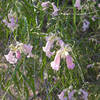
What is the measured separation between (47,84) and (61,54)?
1.30ft

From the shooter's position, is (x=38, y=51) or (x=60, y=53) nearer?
(x=60, y=53)

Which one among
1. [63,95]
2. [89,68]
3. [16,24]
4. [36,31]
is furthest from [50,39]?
[89,68]

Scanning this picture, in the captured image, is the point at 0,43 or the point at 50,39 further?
the point at 0,43

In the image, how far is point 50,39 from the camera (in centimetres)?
100

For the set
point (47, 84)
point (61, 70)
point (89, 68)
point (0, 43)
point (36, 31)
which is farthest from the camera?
point (89, 68)

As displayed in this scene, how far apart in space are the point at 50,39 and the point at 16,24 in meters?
0.22

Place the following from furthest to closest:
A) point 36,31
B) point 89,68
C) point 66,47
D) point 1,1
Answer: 1. point 89,68
2. point 1,1
3. point 36,31
4. point 66,47

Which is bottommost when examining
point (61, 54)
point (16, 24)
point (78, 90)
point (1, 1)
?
point (78, 90)

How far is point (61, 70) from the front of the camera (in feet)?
3.79

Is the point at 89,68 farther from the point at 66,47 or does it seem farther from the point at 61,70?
the point at 66,47

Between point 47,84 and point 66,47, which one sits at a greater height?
point 66,47

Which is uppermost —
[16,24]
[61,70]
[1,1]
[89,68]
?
[1,1]

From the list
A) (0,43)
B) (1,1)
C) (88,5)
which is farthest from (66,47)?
(0,43)

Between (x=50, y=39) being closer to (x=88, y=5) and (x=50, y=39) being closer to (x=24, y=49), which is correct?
(x=24, y=49)
